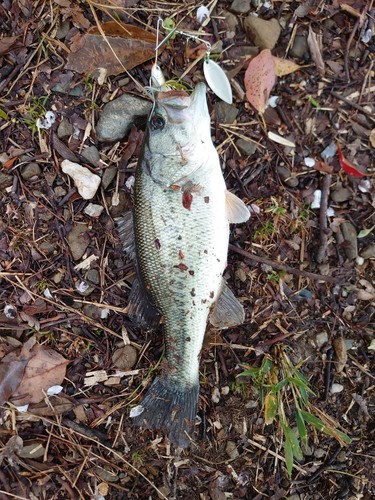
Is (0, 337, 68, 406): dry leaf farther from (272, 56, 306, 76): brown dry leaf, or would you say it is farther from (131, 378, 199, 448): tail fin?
(272, 56, 306, 76): brown dry leaf

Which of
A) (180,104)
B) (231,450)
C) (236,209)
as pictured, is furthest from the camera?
(231,450)

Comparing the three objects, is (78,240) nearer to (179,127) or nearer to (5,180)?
(5,180)

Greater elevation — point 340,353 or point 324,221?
point 324,221

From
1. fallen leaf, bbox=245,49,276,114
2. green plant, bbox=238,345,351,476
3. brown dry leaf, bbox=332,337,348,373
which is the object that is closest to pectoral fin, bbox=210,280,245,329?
green plant, bbox=238,345,351,476

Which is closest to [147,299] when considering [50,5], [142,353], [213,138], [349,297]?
[142,353]

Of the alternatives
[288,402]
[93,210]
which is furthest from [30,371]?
[288,402]

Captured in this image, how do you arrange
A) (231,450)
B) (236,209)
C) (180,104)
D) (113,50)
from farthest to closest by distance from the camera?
(231,450)
(113,50)
(236,209)
(180,104)

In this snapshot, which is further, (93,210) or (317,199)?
(317,199)

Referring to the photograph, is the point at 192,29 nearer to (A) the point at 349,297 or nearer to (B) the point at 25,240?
(B) the point at 25,240
